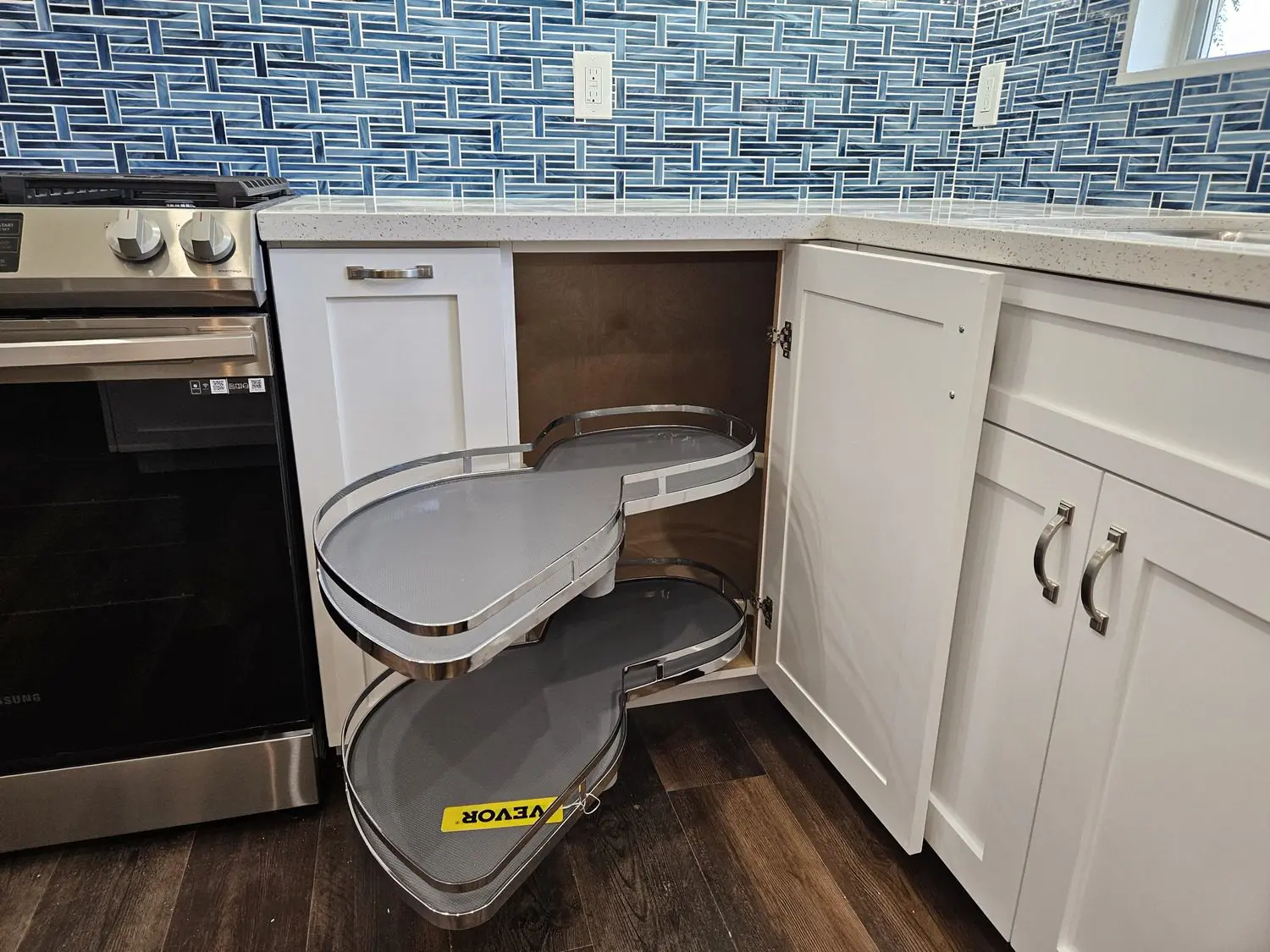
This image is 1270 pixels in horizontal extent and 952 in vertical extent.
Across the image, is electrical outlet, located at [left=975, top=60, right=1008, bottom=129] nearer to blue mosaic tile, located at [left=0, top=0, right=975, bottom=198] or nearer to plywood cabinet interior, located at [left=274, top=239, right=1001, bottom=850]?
blue mosaic tile, located at [left=0, top=0, right=975, bottom=198]

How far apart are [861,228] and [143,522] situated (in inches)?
44.7

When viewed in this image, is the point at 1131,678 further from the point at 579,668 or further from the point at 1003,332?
the point at 579,668

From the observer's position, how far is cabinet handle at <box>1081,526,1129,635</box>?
0.89 metres

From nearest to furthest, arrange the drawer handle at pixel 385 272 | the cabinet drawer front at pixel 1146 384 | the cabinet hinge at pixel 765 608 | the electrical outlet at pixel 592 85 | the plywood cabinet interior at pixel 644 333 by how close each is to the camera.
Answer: the cabinet drawer front at pixel 1146 384
the drawer handle at pixel 385 272
the plywood cabinet interior at pixel 644 333
the cabinet hinge at pixel 765 608
the electrical outlet at pixel 592 85

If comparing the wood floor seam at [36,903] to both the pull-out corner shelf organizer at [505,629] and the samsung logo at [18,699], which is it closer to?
the samsung logo at [18,699]

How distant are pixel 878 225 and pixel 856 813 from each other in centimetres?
97

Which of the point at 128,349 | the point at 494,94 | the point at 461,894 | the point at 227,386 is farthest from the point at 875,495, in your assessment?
the point at 494,94

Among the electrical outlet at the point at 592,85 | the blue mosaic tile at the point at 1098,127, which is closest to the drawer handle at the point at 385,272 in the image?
the electrical outlet at the point at 592,85

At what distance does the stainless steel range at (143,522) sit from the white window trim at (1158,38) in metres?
1.55

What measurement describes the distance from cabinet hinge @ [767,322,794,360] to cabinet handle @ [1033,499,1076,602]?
59 cm

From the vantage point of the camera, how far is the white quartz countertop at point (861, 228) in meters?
0.85

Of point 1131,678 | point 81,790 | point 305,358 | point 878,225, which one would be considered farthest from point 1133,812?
point 81,790

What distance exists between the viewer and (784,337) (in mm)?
Answer: 1479

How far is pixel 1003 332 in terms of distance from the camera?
1044 millimetres
